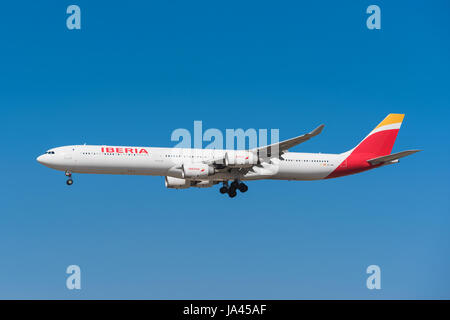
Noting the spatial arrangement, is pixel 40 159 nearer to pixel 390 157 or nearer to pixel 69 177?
pixel 69 177

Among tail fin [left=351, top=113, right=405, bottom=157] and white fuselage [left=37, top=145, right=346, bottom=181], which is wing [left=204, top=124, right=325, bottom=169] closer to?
white fuselage [left=37, top=145, right=346, bottom=181]

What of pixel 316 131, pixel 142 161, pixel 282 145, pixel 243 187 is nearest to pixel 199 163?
pixel 243 187

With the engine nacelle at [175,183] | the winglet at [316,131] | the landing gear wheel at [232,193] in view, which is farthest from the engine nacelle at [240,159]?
the engine nacelle at [175,183]

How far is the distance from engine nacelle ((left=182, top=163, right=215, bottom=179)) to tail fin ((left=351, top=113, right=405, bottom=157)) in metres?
17.1

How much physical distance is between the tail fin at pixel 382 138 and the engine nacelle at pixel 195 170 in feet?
56.0

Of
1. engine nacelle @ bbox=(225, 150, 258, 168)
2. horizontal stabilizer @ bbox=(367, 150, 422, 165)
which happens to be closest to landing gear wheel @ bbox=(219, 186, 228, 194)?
engine nacelle @ bbox=(225, 150, 258, 168)

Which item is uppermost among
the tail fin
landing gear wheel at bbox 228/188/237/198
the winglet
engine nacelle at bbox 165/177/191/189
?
the tail fin

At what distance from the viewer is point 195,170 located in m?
61.3

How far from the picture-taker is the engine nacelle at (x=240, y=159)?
6062 cm

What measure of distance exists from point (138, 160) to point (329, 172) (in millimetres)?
19975

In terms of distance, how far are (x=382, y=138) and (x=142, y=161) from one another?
2675 cm

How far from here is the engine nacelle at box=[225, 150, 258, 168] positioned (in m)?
60.6
